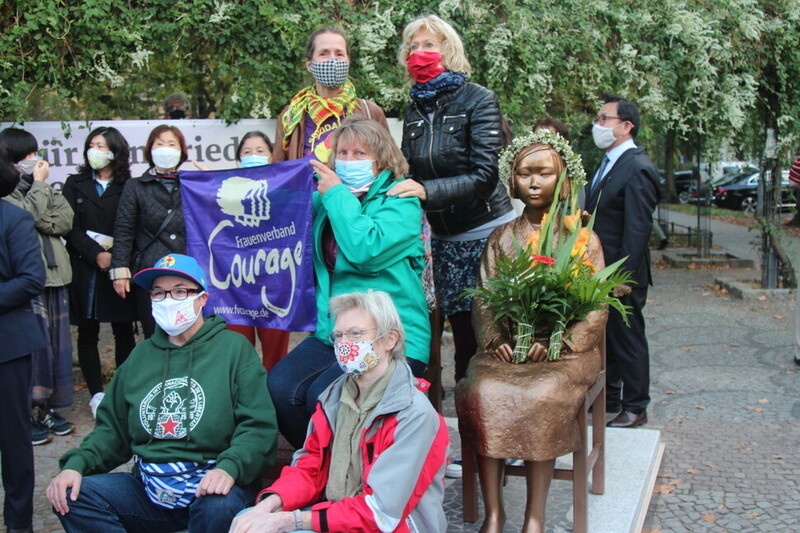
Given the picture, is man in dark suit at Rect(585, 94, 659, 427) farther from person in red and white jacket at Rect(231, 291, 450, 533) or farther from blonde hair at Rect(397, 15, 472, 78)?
person in red and white jacket at Rect(231, 291, 450, 533)

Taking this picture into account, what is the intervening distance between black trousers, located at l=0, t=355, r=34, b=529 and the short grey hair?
176 cm

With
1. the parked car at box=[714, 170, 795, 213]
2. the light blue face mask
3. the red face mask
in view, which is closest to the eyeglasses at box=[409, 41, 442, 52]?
the red face mask

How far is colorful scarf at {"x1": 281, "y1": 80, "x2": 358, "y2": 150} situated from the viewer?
4.57 m

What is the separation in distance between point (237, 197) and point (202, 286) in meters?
0.97

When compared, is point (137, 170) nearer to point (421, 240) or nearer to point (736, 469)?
point (421, 240)

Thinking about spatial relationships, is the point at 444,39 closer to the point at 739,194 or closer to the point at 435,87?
the point at 435,87

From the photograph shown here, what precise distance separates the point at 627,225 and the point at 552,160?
1.47 meters

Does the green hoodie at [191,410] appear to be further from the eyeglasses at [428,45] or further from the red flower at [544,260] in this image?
the eyeglasses at [428,45]

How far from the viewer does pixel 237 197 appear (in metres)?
4.35

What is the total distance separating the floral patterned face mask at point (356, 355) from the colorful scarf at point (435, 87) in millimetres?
1656

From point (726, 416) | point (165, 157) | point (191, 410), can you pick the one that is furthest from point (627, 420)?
point (165, 157)

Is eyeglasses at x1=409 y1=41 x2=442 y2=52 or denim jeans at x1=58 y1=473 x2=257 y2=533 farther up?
eyeglasses at x1=409 y1=41 x2=442 y2=52

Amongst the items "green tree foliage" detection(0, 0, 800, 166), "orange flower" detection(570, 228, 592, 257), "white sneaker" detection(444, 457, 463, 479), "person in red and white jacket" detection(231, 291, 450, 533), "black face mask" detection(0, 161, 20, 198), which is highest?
"green tree foliage" detection(0, 0, 800, 166)

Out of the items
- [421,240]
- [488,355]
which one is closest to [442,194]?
[421,240]
